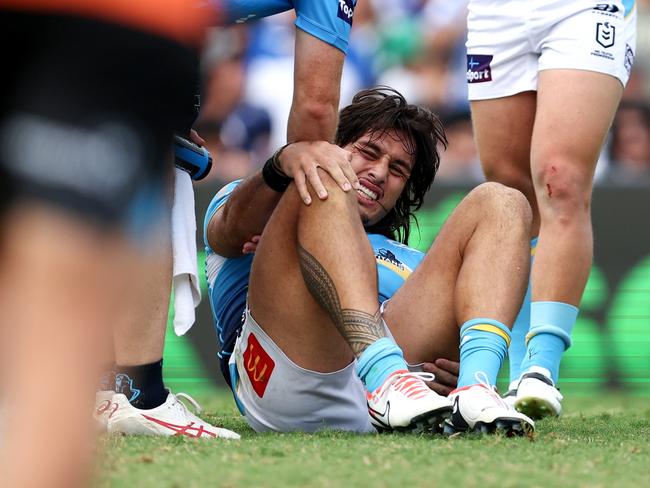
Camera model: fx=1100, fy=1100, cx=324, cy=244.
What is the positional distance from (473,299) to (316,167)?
0.52m

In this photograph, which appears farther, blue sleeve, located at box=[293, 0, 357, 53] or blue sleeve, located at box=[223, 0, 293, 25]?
blue sleeve, located at box=[223, 0, 293, 25]

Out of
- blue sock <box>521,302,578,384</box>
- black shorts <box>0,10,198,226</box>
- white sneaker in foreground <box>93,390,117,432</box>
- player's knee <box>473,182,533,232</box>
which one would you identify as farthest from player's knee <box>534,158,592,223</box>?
black shorts <box>0,10,198,226</box>

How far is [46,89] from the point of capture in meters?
1.12

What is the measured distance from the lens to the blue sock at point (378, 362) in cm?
245

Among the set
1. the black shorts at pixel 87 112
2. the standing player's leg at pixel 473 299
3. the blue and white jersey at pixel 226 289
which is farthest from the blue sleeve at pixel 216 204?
the black shorts at pixel 87 112

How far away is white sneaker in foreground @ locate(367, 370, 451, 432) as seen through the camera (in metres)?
2.38

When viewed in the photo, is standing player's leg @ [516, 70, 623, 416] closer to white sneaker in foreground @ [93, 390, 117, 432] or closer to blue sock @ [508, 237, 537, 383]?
blue sock @ [508, 237, 537, 383]

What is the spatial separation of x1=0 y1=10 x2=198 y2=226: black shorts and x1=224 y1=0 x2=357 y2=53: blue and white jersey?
198cm

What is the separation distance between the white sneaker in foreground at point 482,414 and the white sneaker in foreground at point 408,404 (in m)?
0.05

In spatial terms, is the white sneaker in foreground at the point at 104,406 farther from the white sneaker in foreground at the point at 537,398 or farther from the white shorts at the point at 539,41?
the white shorts at the point at 539,41

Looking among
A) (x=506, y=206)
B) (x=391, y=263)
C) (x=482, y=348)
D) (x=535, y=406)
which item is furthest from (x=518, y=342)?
(x=482, y=348)

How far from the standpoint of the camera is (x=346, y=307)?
248 cm

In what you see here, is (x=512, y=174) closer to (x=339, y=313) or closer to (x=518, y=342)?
(x=518, y=342)

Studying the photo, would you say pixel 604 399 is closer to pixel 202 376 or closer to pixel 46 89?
pixel 202 376
